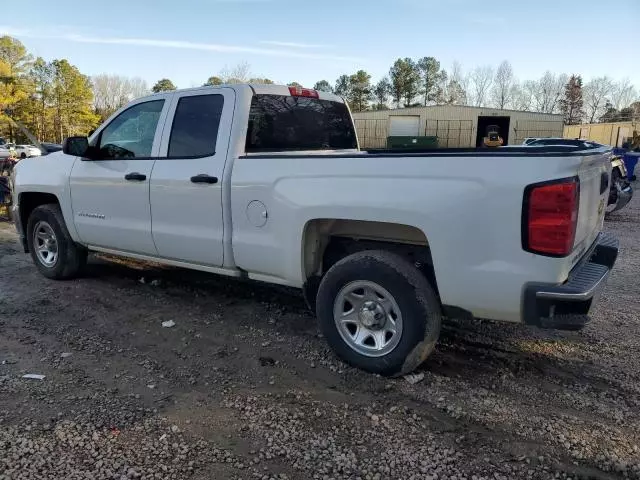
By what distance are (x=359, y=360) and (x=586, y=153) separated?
2.02m

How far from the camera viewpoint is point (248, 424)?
3.10 metres

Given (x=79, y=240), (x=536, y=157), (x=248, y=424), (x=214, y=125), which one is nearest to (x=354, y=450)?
(x=248, y=424)

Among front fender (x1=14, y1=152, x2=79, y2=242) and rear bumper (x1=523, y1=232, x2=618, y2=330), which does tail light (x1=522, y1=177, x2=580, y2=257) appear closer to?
rear bumper (x1=523, y1=232, x2=618, y2=330)

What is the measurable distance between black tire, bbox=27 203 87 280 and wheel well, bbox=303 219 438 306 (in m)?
3.27

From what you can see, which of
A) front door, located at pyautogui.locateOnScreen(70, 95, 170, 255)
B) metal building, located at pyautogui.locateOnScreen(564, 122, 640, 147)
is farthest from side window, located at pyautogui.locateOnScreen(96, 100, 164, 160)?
metal building, located at pyautogui.locateOnScreen(564, 122, 640, 147)

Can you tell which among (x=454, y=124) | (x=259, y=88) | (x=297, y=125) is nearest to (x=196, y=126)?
(x=259, y=88)

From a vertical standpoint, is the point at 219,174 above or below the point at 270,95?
below

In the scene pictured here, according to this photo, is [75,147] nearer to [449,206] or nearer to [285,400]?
[285,400]

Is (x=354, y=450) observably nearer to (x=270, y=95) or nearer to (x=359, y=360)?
(x=359, y=360)

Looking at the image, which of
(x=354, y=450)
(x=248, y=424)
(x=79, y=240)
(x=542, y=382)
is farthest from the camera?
(x=79, y=240)

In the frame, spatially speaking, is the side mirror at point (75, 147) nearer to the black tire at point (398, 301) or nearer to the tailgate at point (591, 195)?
the black tire at point (398, 301)

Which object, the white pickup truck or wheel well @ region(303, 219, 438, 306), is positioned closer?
the white pickup truck

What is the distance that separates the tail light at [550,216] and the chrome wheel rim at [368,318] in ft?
3.32

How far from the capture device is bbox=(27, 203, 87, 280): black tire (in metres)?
5.90
